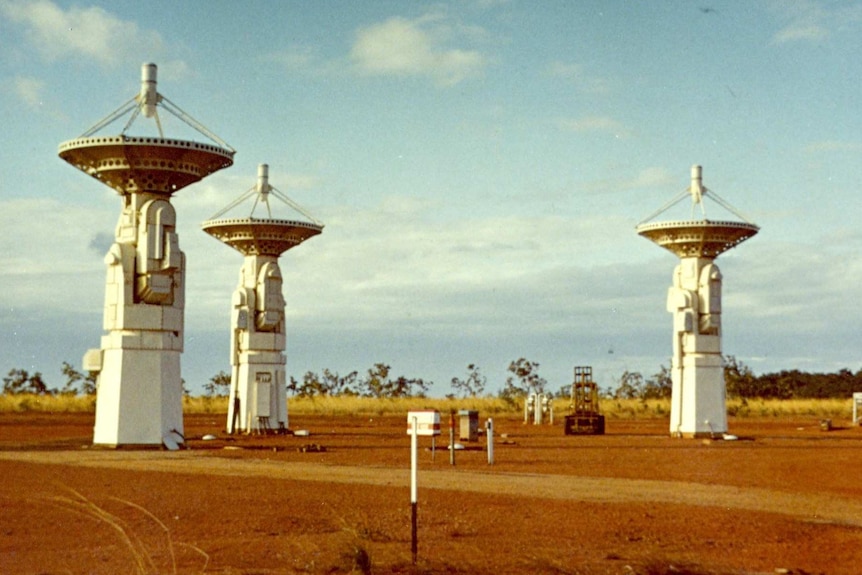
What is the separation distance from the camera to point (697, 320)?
4806 cm

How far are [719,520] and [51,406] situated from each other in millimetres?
66850

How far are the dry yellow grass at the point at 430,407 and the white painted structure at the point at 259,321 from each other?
28.2 metres

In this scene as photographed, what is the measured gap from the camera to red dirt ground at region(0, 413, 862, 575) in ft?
42.8

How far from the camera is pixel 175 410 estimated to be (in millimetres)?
36688

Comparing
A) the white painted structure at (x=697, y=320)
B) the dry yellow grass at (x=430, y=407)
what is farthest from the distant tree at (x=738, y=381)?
the white painted structure at (x=697, y=320)

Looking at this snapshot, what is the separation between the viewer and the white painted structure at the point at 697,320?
47.8m

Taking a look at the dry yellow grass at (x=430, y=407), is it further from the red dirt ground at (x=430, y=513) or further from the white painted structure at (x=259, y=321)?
the red dirt ground at (x=430, y=513)

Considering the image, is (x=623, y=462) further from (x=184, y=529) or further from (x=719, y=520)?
(x=184, y=529)

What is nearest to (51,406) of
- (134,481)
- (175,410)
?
(175,410)

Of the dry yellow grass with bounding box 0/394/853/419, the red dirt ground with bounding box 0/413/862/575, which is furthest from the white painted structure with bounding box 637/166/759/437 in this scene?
the dry yellow grass with bounding box 0/394/853/419

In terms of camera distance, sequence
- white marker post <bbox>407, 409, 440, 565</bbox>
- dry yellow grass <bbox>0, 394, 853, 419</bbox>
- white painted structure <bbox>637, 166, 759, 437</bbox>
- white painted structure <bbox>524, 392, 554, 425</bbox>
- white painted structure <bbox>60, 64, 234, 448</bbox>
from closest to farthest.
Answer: white marker post <bbox>407, 409, 440, 565</bbox> < white painted structure <bbox>60, 64, 234, 448</bbox> < white painted structure <bbox>637, 166, 759, 437</bbox> < white painted structure <bbox>524, 392, 554, 425</bbox> < dry yellow grass <bbox>0, 394, 853, 419</bbox>

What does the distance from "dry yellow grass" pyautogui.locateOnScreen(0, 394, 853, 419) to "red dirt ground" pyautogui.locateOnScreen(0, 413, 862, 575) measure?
4563 cm

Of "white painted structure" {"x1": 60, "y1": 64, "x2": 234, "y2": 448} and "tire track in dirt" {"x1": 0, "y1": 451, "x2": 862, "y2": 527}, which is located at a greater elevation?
"white painted structure" {"x1": 60, "y1": 64, "x2": 234, "y2": 448}

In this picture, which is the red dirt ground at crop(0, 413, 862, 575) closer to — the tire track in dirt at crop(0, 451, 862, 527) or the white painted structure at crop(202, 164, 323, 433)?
the tire track in dirt at crop(0, 451, 862, 527)
